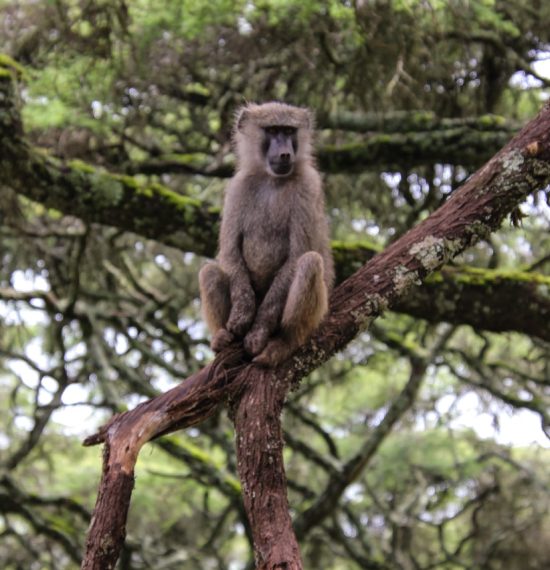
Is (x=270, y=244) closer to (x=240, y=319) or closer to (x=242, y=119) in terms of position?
(x=240, y=319)

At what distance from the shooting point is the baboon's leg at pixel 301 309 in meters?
4.94

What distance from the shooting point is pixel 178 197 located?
25.9 feet

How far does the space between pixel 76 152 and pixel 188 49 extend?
1637mm

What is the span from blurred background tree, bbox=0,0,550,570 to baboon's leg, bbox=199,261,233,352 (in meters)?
1.52

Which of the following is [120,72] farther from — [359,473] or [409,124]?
[359,473]

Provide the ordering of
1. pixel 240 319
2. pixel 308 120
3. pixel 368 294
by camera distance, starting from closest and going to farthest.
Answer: pixel 368 294 → pixel 240 319 → pixel 308 120

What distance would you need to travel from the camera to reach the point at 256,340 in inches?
204

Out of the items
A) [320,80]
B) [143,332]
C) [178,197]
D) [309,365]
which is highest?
[320,80]

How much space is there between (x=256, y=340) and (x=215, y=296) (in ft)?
3.09

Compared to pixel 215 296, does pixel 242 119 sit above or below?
above

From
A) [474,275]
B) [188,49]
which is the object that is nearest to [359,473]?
[474,275]

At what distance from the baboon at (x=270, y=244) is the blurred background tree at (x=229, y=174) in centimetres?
131

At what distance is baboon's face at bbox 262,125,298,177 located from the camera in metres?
6.50

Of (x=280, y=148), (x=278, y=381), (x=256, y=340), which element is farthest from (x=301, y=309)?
(x=280, y=148)
